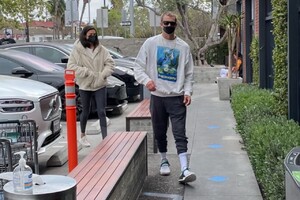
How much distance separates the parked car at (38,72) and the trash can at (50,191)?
270 inches

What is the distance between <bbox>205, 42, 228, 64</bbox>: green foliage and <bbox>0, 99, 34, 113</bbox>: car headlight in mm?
18959

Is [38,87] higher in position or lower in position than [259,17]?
lower

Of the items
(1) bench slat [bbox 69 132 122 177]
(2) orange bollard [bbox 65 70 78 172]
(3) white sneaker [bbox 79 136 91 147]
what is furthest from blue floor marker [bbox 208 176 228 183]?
(3) white sneaker [bbox 79 136 91 147]

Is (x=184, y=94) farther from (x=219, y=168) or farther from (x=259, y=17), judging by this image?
(x=259, y=17)

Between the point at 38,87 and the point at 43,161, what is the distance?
3.46 feet

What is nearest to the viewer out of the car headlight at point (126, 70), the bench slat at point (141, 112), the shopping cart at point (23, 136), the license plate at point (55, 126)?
the shopping cart at point (23, 136)

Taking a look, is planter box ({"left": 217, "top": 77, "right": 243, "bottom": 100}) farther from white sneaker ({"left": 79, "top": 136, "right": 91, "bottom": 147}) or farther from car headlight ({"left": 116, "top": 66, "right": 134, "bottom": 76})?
white sneaker ({"left": 79, "top": 136, "right": 91, "bottom": 147})

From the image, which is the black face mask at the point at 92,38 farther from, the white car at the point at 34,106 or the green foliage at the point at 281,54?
the green foliage at the point at 281,54

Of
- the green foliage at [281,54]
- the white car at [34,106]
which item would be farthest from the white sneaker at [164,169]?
the green foliage at [281,54]

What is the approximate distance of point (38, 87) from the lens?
6.98 m

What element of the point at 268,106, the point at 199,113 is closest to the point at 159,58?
the point at 268,106

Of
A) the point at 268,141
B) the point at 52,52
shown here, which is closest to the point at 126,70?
the point at 52,52

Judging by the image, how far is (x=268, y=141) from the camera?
4.78 meters

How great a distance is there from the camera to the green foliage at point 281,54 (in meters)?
6.37
